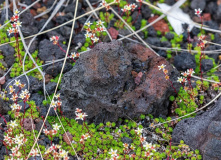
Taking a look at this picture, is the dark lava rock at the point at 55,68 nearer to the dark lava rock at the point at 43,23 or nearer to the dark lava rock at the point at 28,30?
the dark lava rock at the point at 28,30

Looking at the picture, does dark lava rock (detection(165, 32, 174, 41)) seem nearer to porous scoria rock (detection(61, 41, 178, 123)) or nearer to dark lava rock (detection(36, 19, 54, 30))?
porous scoria rock (detection(61, 41, 178, 123))

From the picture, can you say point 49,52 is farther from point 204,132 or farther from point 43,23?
point 204,132

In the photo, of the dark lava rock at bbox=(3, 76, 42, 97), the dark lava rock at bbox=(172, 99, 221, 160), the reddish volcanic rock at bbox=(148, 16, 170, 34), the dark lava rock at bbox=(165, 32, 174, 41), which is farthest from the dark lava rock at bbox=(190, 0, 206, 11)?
the dark lava rock at bbox=(3, 76, 42, 97)

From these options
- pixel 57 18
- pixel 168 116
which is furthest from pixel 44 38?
pixel 168 116

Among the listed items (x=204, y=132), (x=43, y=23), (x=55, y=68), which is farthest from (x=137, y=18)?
(x=204, y=132)

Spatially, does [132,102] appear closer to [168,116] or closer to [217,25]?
[168,116]

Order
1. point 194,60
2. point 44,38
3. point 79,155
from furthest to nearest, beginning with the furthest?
point 44,38 → point 194,60 → point 79,155
